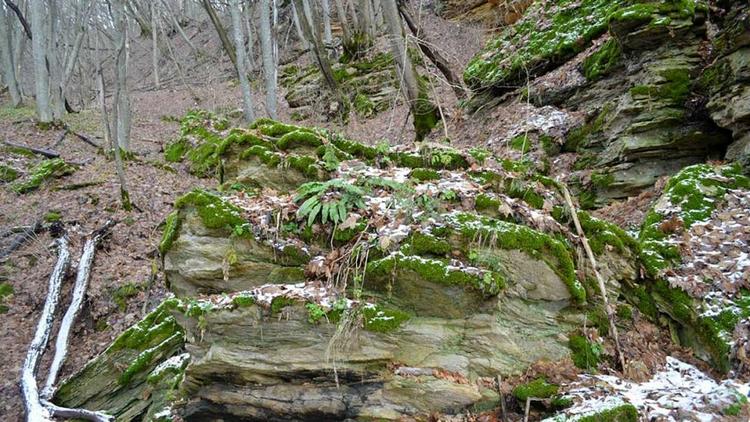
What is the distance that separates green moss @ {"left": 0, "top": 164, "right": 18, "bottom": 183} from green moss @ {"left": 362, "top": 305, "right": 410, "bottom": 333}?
43.1ft

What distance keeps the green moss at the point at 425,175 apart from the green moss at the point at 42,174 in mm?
11567

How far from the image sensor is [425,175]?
6.14 meters

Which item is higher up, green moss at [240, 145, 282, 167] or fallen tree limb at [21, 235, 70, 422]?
green moss at [240, 145, 282, 167]

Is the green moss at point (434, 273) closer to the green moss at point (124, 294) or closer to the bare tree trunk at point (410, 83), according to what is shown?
the green moss at point (124, 294)

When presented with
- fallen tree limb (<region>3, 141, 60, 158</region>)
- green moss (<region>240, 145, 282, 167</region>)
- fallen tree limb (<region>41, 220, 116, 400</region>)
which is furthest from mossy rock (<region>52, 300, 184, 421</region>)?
fallen tree limb (<region>3, 141, 60, 158</region>)

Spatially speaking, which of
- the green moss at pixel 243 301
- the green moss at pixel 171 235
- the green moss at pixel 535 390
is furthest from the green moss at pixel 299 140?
the green moss at pixel 535 390

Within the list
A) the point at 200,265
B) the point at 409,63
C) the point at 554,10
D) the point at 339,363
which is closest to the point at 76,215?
the point at 200,265

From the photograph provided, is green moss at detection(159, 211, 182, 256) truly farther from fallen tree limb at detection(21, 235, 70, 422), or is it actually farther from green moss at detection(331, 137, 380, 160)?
fallen tree limb at detection(21, 235, 70, 422)

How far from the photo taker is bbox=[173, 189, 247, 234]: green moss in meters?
5.32

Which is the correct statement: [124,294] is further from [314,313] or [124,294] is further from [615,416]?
[615,416]

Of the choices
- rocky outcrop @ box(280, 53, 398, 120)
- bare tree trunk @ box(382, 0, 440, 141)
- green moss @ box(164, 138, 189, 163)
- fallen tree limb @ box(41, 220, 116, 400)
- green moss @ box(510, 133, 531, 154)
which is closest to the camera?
fallen tree limb @ box(41, 220, 116, 400)

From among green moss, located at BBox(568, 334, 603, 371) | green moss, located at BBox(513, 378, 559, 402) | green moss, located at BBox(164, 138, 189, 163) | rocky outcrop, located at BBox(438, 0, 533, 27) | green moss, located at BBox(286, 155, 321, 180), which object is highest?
rocky outcrop, located at BBox(438, 0, 533, 27)

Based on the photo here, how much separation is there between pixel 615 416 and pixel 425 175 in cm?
333

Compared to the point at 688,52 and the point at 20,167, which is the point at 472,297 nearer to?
the point at 688,52
